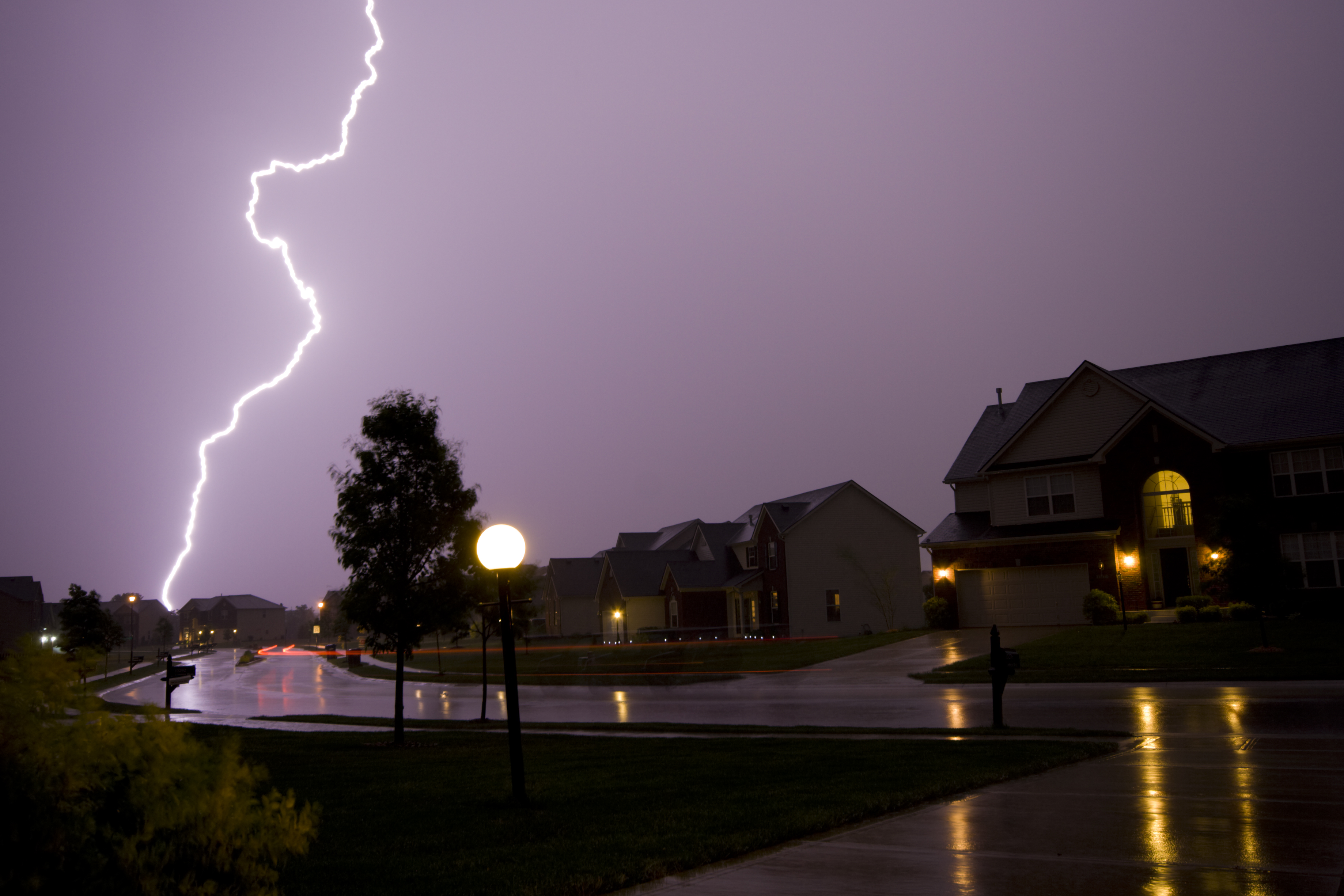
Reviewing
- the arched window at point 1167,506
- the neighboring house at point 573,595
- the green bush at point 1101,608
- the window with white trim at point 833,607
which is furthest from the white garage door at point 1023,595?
the neighboring house at point 573,595

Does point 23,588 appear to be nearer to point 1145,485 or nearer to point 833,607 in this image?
point 833,607

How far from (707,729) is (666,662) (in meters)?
22.8

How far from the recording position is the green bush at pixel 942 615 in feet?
133

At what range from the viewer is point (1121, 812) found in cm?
850

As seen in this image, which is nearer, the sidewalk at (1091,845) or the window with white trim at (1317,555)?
the sidewalk at (1091,845)

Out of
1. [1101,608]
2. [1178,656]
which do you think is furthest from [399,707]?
[1101,608]

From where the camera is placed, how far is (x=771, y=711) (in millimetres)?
21969

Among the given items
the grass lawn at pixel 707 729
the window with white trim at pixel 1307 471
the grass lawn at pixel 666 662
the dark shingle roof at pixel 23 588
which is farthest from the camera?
the dark shingle roof at pixel 23 588

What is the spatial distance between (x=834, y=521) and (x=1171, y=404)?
19.8 metres

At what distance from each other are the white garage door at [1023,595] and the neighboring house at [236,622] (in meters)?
169

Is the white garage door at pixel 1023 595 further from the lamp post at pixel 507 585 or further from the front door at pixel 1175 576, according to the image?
the lamp post at pixel 507 585

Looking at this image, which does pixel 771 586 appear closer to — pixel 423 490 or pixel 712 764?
pixel 423 490

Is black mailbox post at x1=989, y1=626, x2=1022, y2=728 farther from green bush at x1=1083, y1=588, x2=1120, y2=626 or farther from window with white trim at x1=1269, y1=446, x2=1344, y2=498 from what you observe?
window with white trim at x1=1269, y1=446, x2=1344, y2=498

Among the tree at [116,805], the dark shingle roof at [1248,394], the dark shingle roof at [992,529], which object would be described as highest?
the dark shingle roof at [1248,394]
